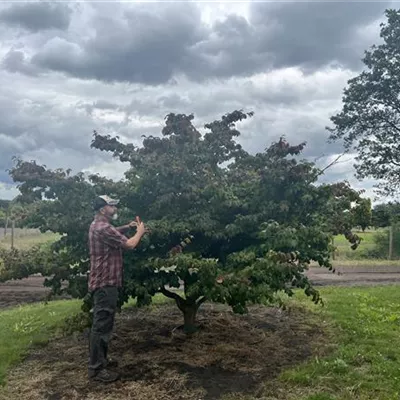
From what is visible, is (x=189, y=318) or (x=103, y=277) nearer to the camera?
(x=103, y=277)

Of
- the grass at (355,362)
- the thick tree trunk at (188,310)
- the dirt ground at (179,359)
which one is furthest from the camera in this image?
the thick tree trunk at (188,310)

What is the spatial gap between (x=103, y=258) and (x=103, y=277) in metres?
Result: 0.20

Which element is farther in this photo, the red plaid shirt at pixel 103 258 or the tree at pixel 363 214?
the tree at pixel 363 214

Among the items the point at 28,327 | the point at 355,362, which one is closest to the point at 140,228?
the point at 355,362

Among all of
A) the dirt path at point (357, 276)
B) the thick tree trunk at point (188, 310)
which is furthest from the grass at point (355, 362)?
the dirt path at point (357, 276)

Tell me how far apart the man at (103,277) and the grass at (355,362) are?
1923mm

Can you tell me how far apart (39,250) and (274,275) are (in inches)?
115

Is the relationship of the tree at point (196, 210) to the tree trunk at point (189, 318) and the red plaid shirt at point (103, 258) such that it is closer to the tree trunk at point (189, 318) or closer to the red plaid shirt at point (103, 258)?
the red plaid shirt at point (103, 258)

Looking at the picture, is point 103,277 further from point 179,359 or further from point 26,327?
point 26,327

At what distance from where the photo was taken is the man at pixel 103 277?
18.5 ft

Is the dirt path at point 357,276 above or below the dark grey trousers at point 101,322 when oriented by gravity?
below

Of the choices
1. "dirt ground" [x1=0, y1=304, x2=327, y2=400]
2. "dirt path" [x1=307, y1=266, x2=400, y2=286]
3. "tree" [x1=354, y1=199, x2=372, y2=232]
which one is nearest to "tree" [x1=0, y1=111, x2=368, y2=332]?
"tree" [x1=354, y1=199, x2=372, y2=232]

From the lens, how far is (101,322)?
577 centimetres

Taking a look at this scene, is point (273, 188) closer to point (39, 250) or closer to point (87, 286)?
point (87, 286)
